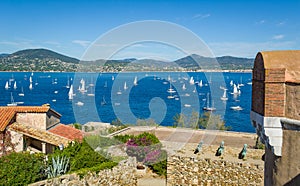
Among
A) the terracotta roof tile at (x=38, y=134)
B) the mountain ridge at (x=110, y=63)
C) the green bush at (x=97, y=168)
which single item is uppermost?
the mountain ridge at (x=110, y=63)

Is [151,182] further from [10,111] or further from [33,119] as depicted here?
[10,111]

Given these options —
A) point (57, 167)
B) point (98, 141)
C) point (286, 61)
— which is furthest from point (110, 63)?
point (286, 61)

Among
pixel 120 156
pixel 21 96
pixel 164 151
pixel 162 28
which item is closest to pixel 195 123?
pixel 164 151

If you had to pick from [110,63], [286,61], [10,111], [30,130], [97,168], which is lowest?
[97,168]

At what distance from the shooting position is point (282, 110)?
366 centimetres

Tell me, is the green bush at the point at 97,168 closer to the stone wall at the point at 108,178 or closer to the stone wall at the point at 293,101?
the stone wall at the point at 108,178

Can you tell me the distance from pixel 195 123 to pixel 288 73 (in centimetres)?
1814

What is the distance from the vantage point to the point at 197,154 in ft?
39.0

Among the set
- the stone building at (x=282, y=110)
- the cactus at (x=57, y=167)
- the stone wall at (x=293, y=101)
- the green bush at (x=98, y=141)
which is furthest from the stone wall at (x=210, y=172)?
the stone wall at (x=293, y=101)

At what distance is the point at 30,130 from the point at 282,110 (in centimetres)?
1093

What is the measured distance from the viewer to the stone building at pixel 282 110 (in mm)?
3584

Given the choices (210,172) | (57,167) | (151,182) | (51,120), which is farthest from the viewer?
(51,120)

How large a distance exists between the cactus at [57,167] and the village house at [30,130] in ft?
5.92

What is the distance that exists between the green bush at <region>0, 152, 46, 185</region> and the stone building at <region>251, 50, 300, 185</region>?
7075 mm
